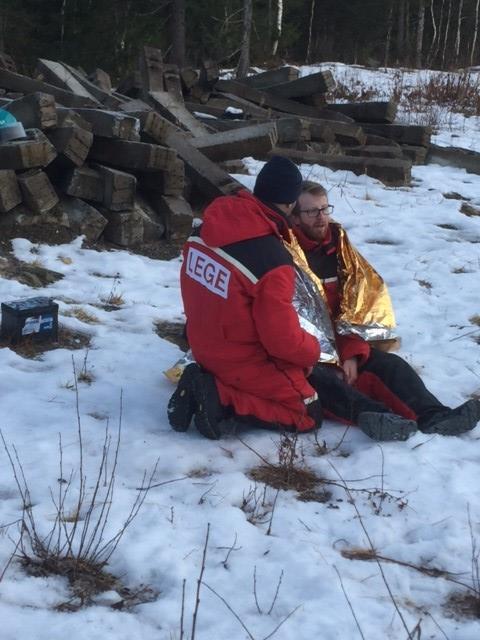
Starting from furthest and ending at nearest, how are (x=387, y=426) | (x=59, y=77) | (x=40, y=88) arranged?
(x=59, y=77) → (x=40, y=88) → (x=387, y=426)

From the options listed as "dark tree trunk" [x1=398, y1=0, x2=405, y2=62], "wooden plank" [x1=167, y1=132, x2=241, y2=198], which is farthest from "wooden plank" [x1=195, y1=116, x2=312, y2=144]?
"dark tree trunk" [x1=398, y1=0, x2=405, y2=62]

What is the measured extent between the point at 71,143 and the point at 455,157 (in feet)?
19.7

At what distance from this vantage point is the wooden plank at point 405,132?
446 inches

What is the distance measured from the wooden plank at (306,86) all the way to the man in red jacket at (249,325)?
8.38 metres

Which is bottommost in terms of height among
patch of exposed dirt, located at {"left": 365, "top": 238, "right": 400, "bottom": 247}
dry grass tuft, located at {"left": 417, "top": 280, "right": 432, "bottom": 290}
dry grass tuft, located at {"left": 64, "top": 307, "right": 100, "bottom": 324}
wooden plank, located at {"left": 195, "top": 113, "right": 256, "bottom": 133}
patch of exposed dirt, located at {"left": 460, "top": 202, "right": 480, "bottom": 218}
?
dry grass tuft, located at {"left": 64, "top": 307, "right": 100, "bottom": 324}

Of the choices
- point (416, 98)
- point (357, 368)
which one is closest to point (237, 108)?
point (416, 98)

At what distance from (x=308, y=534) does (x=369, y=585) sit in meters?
0.41

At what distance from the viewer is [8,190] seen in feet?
22.1

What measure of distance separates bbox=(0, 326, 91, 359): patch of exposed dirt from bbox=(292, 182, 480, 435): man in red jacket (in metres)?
1.56

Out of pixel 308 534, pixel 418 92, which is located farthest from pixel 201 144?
pixel 418 92

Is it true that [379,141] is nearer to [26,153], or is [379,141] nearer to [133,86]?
[133,86]

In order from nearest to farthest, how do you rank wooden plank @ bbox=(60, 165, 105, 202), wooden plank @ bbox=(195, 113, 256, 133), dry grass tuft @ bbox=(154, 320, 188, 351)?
dry grass tuft @ bbox=(154, 320, 188, 351) → wooden plank @ bbox=(60, 165, 105, 202) → wooden plank @ bbox=(195, 113, 256, 133)

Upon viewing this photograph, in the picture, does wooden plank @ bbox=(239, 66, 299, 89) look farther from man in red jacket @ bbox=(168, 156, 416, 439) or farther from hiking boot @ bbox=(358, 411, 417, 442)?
hiking boot @ bbox=(358, 411, 417, 442)

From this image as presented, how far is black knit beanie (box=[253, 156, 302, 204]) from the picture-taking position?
13.5ft
